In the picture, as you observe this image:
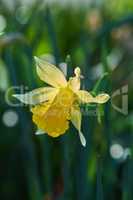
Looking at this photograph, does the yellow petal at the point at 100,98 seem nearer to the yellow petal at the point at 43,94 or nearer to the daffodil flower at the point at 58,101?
the daffodil flower at the point at 58,101

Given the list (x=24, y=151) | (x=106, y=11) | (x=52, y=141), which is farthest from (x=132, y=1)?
(x=24, y=151)

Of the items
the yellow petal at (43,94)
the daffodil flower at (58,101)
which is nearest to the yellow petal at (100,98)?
the daffodil flower at (58,101)

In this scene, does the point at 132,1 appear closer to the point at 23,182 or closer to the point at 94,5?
→ the point at 94,5

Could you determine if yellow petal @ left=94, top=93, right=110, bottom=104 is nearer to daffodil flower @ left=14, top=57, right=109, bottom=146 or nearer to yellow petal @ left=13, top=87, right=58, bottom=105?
daffodil flower @ left=14, top=57, right=109, bottom=146

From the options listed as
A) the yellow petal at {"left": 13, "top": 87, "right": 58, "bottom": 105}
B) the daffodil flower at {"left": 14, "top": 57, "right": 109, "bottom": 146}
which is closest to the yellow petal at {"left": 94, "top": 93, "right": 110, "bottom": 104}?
the daffodil flower at {"left": 14, "top": 57, "right": 109, "bottom": 146}

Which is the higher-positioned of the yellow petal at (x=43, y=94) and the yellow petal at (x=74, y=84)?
the yellow petal at (x=74, y=84)

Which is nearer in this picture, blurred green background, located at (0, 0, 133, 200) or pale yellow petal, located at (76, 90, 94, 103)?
pale yellow petal, located at (76, 90, 94, 103)
